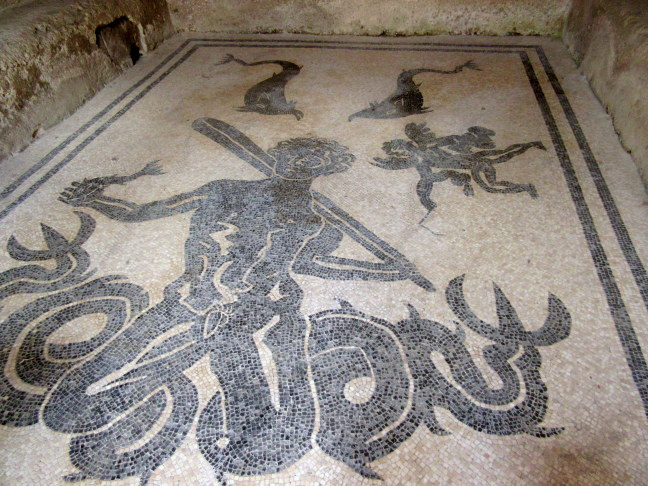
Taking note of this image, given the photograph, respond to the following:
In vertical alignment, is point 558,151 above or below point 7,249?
above

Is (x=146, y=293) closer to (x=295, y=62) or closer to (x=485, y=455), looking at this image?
(x=485, y=455)

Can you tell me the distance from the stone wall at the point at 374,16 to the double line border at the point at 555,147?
214 mm

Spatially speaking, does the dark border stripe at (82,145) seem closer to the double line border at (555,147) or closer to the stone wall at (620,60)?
the double line border at (555,147)

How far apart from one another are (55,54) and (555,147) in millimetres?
3197

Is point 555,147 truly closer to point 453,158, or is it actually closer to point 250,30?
point 453,158

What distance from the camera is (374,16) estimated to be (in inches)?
163

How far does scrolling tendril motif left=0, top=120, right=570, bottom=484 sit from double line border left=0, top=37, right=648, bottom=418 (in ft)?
0.86

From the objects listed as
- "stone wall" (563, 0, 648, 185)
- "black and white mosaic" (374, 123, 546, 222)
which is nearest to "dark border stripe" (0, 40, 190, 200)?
"black and white mosaic" (374, 123, 546, 222)

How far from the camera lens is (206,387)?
5.24 ft

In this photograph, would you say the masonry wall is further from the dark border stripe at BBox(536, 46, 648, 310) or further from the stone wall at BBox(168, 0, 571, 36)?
the dark border stripe at BBox(536, 46, 648, 310)

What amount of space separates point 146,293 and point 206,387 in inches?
21.4

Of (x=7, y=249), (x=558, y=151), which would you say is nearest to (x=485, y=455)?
(x=558, y=151)

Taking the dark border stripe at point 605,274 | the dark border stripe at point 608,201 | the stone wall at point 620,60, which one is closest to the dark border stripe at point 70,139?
the dark border stripe at point 605,274

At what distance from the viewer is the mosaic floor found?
1443 millimetres
